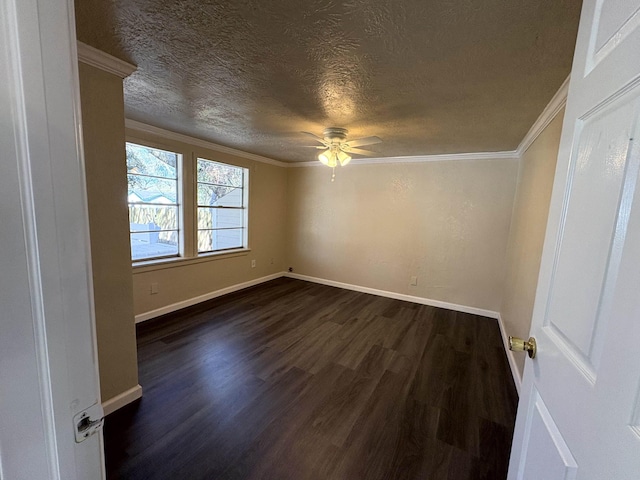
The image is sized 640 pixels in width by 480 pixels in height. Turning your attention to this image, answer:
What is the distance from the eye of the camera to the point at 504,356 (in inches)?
106

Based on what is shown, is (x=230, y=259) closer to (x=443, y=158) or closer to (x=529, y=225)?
(x=443, y=158)

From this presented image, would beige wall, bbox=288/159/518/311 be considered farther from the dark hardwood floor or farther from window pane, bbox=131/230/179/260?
window pane, bbox=131/230/179/260

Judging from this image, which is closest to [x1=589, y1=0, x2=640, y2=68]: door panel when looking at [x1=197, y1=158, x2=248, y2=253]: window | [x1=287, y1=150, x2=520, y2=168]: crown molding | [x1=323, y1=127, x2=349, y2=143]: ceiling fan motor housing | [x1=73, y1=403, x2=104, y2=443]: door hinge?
[x1=73, y1=403, x2=104, y2=443]: door hinge

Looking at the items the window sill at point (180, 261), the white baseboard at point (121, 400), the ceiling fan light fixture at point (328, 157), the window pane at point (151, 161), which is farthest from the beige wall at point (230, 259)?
the ceiling fan light fixture at point (328, 157)

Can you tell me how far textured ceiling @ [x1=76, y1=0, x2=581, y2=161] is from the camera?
1.13 m

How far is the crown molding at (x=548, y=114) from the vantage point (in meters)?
1.67

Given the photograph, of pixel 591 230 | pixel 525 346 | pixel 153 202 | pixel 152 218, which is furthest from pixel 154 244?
pixel 591 230

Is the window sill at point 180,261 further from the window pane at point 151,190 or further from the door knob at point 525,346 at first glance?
the door knob at point 525,346

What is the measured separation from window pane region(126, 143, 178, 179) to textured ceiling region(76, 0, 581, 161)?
0.57m

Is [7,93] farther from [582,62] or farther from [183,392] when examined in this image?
[183,392]

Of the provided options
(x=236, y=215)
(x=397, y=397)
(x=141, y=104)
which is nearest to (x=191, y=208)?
(x=236, y=215)

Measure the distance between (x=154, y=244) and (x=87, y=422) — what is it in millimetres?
3217

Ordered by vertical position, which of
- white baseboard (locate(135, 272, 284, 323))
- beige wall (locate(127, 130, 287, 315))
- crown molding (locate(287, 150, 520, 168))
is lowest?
white baseboard (locate(135, 272, 284, 323))

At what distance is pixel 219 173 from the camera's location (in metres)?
4.02
